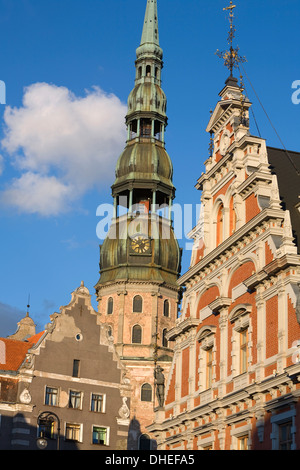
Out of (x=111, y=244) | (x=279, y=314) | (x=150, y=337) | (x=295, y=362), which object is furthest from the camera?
(x=111, y=244)

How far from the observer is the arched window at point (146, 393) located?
65875mm

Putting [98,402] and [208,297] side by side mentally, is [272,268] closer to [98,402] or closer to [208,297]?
[208,297]

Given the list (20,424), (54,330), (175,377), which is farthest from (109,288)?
(175,377)

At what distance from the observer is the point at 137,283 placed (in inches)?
2783

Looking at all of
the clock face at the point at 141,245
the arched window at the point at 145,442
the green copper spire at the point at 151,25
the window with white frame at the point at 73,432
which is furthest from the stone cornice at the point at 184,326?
the green copper spire at the point at 151,25

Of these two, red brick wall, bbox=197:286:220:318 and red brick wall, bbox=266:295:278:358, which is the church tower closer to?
red brick wall, bbox=197:286:220:318

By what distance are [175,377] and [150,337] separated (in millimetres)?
32406

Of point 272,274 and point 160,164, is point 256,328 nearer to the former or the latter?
point 272,274

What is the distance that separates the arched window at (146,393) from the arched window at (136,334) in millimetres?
4253

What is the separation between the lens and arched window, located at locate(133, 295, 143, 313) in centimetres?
7006

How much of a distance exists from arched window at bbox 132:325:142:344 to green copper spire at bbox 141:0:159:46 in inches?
1122

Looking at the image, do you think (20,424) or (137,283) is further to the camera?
(137,283)

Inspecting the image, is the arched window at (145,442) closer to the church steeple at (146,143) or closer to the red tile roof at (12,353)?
the red tile roof at (12,353)

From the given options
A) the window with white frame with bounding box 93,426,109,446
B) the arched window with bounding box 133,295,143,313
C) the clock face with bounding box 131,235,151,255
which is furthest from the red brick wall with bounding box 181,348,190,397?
the clock face with bounding box 131,235,151,255
